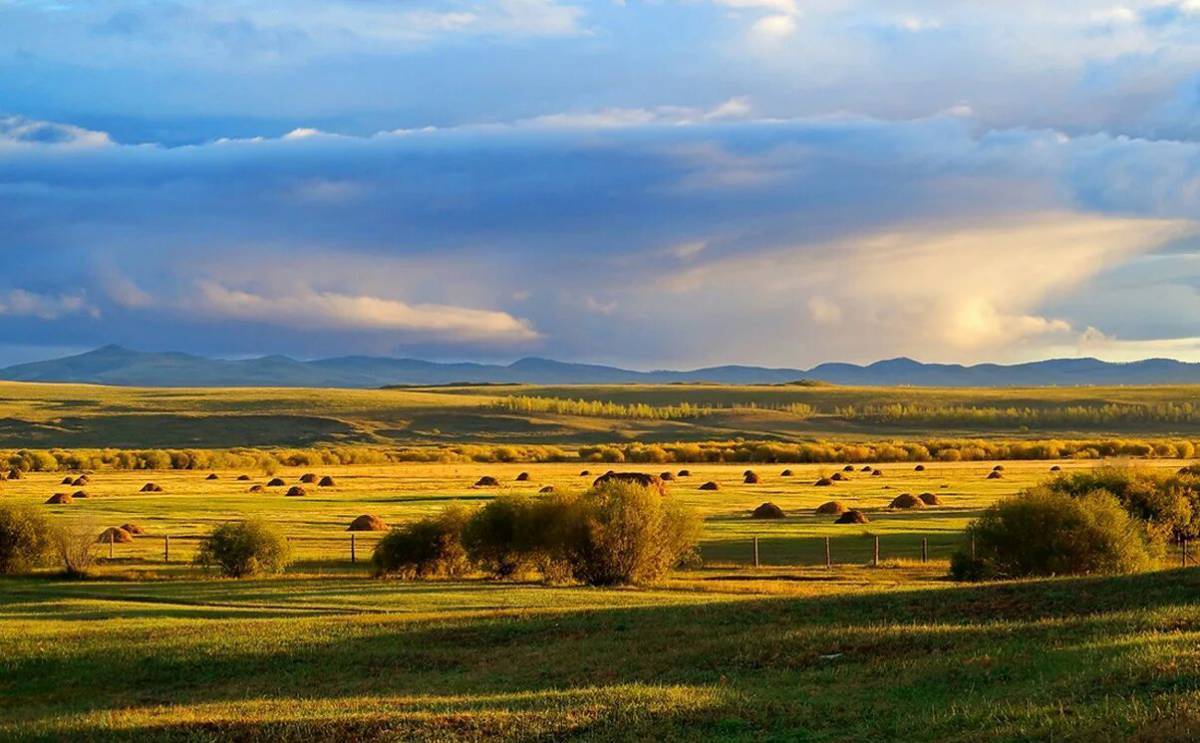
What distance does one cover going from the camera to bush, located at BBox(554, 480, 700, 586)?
44062 mm

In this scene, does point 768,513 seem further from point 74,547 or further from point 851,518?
point 74,547

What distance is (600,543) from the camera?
4412 cm

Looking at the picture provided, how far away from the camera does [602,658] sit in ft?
75.3

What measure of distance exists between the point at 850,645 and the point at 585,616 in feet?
27.3

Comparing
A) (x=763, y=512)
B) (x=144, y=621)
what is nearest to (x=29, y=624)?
(x=144, y=621)

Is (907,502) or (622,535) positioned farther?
(907,502)

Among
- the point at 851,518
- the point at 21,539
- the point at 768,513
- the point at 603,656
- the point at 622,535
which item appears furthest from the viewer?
the point at 768,513

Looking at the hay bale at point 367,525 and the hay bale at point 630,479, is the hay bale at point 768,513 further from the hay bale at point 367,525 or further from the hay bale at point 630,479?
the hay bale at point 367,525

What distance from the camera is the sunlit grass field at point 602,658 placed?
15750 mm

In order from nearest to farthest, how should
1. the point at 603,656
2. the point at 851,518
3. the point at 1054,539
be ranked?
the point at 603,656
the point at 1054,539
the point at 851,518

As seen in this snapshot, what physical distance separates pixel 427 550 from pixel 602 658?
2567cm

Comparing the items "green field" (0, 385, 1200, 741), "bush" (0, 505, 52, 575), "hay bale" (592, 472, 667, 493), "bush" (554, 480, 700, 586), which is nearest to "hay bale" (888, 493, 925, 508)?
"hay bale" (592, 472, 667, 493)

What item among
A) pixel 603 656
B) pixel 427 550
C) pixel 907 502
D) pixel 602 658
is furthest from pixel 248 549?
pixel 907 502

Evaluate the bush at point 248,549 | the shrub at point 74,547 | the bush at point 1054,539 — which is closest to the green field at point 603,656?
the shrub at point 74,547
